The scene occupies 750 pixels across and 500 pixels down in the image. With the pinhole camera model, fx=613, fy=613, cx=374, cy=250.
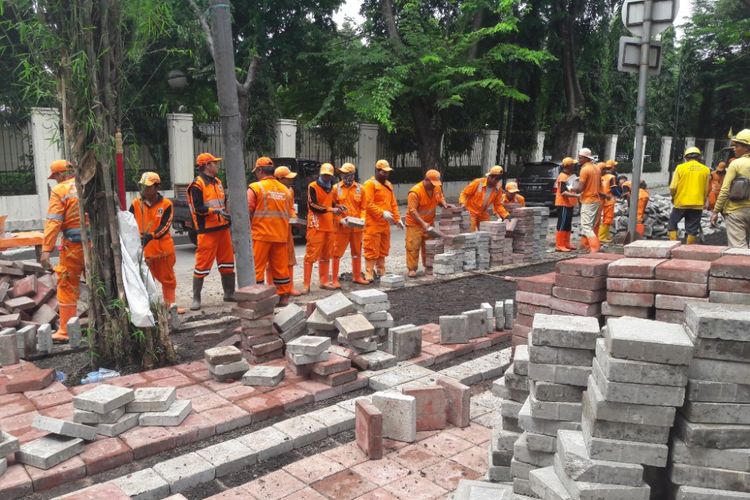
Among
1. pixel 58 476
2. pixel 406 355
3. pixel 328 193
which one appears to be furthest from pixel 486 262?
pixel 58 476

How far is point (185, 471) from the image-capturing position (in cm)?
373

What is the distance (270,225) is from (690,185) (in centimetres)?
709

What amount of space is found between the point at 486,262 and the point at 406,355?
513cm

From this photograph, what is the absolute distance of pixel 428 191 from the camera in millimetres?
9711

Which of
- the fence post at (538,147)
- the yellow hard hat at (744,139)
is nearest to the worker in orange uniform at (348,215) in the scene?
the yellow hard hat at (744,139)

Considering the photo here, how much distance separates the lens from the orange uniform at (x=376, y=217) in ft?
30.5

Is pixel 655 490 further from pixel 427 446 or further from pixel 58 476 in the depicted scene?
pixel 58 476

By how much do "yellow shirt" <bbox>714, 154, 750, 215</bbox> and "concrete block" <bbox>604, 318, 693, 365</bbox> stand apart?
5787 mm

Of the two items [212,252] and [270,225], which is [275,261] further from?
[212,252]

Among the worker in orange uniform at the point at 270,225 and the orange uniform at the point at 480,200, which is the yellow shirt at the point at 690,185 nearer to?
the orange uniform at the point at 480,200

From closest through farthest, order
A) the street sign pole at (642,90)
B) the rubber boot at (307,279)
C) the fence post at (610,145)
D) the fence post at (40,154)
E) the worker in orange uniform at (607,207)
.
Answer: the street sign pole at (642,90) → the rubber boot at (307,279) → the worker in orange uniform at (607,207) → the fence post at (40,154) → the fence post at (610,145)

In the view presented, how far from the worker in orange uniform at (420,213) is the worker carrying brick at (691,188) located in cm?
399

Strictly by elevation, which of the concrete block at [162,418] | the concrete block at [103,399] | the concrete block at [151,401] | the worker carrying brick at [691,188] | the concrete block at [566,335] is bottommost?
the concrete block at [162,418]

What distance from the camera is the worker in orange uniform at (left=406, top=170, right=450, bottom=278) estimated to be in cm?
954
